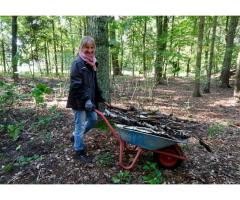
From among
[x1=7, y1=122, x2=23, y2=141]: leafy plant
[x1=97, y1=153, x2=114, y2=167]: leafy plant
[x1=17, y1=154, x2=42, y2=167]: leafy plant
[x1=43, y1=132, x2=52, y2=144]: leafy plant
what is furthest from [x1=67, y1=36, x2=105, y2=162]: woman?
[x1=7, y1=122, x2=23, y2=141]: leafy plant

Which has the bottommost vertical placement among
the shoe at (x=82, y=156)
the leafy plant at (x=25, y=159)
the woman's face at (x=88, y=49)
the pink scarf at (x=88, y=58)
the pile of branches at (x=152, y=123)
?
the leafy plant at (x=25, y=159)

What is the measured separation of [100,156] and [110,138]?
71 cm

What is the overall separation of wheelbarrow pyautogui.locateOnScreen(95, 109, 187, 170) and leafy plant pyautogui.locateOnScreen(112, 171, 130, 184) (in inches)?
3.6

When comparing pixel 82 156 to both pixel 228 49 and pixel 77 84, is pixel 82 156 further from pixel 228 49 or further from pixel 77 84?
pixel 228 49

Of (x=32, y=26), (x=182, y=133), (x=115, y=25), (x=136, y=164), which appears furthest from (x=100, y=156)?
(x=32, y=26)

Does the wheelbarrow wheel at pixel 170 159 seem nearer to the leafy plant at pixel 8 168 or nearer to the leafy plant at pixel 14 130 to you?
the leafy plant at pixel 8 168

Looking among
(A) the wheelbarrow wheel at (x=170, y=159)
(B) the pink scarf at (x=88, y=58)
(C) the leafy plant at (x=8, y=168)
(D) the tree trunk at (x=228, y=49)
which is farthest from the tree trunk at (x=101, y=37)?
(D) the tree trunk at (x=228, y=49)

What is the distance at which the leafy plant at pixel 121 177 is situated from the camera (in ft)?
12.1

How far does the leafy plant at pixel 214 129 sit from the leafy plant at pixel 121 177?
2628mm

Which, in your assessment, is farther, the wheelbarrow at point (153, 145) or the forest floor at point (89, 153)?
the forest floor at point (89, 153)

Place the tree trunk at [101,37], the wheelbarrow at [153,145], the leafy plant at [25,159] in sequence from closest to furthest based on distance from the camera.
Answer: the wheelbarrow at [153,145] → the leafy plant at [25,159] → the tree trunk at [101,37]

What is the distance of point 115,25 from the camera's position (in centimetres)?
613

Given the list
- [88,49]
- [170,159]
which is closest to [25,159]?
[88,49]
